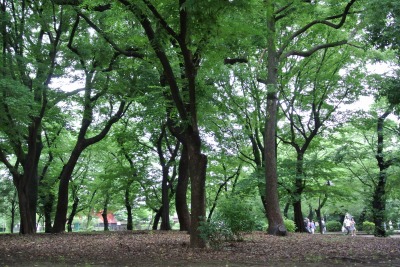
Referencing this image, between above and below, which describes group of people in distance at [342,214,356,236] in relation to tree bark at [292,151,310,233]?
below

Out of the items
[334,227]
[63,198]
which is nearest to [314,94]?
[63,198]

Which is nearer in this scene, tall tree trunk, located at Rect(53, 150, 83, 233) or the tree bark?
tall tree trunk, located at Rect(53, 150, 83, 233)

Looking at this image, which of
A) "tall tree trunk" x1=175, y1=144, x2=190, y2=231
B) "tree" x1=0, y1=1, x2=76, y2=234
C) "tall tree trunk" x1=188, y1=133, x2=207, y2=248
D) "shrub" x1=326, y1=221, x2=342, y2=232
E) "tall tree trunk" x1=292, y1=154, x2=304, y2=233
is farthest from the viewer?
"shrub" x1=326, y1=221, x2=342, y2=232

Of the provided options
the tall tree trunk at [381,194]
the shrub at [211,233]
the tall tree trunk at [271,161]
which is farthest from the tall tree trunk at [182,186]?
the tall tree trunk at [381,194]

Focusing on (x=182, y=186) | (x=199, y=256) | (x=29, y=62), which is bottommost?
(x=199, y=256)

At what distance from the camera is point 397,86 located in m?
8.49

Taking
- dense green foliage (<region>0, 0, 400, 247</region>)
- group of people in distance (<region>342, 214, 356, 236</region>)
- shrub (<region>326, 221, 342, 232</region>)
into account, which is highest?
dense green foliage (<region>0, 0, 400, 247</region>)

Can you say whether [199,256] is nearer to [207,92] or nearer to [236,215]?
[236,215]

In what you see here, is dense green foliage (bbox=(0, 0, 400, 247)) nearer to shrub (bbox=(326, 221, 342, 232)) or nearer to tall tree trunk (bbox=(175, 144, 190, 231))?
tall tree trunk (bbox=(175, 144, 190, 231))

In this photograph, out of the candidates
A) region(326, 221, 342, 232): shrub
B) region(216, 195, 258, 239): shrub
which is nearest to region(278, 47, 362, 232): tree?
region(216, 195, 258, 239): shrub

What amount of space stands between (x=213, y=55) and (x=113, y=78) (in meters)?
8.43

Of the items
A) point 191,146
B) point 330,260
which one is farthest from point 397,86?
point 191,146

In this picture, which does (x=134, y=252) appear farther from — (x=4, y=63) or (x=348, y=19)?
(x=348, y=19)

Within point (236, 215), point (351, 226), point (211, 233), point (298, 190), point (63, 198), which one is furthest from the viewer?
point (351, 226)
